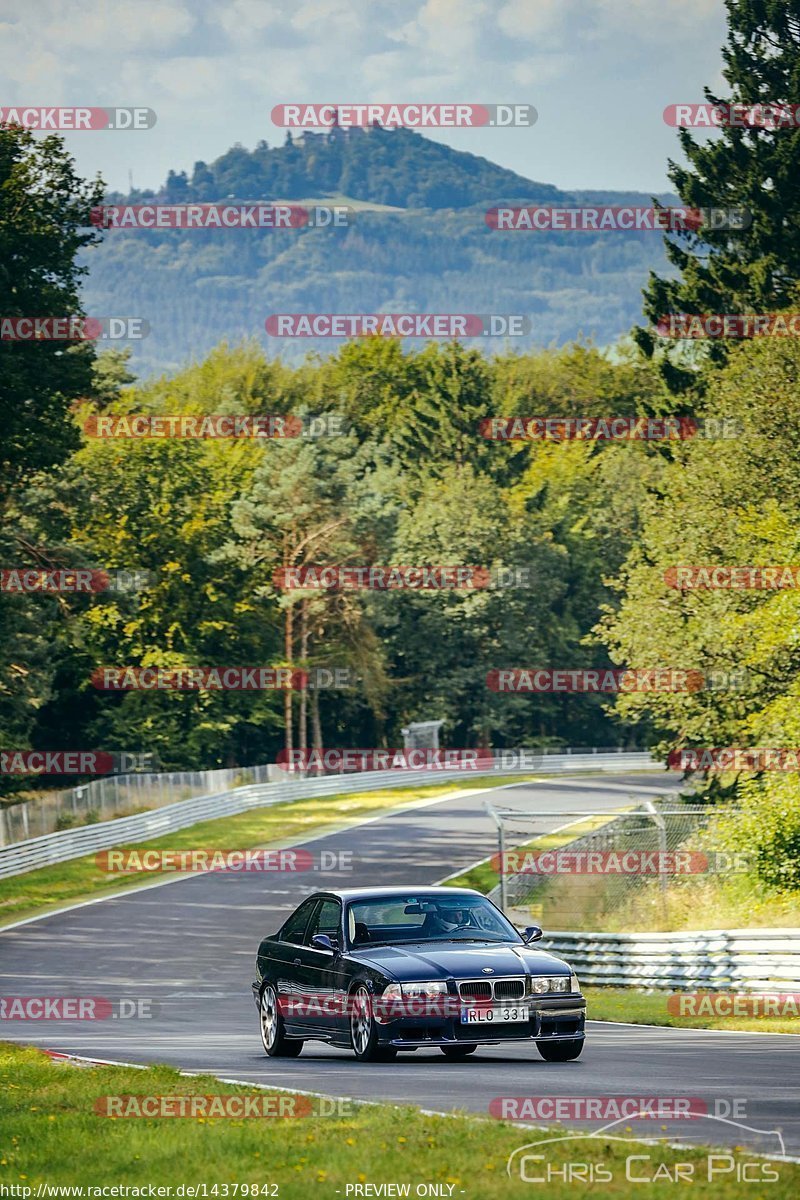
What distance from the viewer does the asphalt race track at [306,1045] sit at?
1166 cm

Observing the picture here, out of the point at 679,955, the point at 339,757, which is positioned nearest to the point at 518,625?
the point at 339,757

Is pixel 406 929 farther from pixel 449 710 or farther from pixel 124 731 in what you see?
pixel 449 710

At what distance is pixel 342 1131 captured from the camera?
392 inches

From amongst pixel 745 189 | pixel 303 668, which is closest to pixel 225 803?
pixel 303 668

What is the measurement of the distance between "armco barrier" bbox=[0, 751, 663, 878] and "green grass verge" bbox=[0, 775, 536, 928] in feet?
0.94

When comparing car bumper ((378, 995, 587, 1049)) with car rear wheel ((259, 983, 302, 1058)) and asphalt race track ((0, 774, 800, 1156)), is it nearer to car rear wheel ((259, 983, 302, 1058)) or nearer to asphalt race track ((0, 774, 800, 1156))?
asphalt race track ((0, 774, 800, 1156))

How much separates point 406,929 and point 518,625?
7605cm

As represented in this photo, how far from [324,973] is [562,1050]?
6.84ft

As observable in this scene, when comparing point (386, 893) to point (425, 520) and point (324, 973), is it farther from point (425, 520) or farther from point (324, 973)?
point (425, 520)

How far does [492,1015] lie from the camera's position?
13.6 m

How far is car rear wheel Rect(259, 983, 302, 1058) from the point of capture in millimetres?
15742

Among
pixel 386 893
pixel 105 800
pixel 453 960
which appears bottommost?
pixel 105 800

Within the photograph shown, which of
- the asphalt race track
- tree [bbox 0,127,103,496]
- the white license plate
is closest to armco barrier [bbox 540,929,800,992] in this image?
the asphalt race track

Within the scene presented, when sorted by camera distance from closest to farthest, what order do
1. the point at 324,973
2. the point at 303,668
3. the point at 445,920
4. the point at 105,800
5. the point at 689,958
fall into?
the point at 324,973
the point at 445,920
the point at 689,958
the point at 105,800
the point at 303,668
